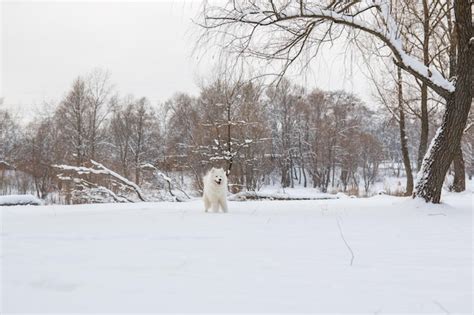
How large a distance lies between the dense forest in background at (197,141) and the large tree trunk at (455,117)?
16.3 metres

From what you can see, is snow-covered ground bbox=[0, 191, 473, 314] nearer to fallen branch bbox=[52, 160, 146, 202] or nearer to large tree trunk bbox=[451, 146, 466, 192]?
fallen branch bbox=[52, 160, 146, 202]

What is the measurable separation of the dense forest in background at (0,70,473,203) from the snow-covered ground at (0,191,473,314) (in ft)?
56.4

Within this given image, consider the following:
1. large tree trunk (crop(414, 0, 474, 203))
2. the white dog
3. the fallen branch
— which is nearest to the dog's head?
the white dog

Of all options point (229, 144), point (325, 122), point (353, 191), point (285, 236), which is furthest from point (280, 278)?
point (325, 122)

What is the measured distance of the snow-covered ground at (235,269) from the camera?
2.03 metres

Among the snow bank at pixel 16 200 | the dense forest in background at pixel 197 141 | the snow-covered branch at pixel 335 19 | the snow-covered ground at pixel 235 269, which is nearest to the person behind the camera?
the snow-covered ground at pixel 235 269

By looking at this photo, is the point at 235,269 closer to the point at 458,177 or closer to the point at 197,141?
the point at 458,177

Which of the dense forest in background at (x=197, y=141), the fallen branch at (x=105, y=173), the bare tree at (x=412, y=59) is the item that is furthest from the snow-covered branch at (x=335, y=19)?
the dense forest in background at (x=197, y=141)

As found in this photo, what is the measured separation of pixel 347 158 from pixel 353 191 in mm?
24270

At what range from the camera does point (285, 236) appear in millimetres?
3957

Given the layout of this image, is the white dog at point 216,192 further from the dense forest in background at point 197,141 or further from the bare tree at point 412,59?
the dense forest in background at point 197,141

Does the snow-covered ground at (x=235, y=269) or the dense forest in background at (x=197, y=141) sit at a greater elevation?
the dense forest in background at (x=197, y=141)

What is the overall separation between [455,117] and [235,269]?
5.76 m

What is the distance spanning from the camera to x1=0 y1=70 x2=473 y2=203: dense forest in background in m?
24.7
